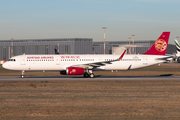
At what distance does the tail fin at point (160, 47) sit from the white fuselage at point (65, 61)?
1.97m

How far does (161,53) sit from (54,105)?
3163cm

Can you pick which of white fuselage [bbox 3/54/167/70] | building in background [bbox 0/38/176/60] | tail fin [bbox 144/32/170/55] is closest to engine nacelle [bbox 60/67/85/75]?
white fuselage [bbox 3/54/167/70]

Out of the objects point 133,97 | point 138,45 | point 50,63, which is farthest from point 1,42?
point 133,97

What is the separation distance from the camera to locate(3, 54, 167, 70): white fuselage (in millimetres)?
40812

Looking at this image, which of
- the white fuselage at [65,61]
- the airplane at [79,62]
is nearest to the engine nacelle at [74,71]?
the airplane at [79,62]

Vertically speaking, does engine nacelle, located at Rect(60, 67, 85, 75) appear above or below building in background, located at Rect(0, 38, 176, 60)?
below

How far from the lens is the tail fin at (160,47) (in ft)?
147

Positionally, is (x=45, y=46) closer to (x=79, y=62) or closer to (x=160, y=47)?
(x=79, y=62)

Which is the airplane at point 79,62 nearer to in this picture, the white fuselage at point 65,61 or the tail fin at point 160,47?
the white fuselage at point 65,61

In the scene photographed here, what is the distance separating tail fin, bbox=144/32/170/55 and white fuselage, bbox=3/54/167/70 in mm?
1966

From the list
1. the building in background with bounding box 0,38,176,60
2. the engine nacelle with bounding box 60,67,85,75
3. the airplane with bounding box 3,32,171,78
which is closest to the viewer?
the engine nacelle with bounding box 60,67,85,75

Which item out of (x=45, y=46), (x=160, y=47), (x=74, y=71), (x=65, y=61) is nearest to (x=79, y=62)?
(x=65, y=61)

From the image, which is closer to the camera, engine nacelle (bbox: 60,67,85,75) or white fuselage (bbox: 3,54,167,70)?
engine nacelle (bbox: 60,67,85,75)

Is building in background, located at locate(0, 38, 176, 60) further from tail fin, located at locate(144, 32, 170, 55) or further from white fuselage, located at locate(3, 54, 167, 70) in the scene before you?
white fuselage, located at locate(3, 54, 167, 70)
